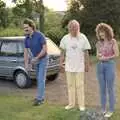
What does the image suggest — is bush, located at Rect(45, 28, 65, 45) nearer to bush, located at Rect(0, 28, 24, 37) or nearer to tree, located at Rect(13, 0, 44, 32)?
bush, located at Rect(0, 28, 24, 37)

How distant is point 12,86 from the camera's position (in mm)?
14555

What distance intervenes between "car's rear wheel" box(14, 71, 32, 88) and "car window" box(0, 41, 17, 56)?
0.68 metres

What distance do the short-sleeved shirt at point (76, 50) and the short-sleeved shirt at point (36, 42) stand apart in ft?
2.73

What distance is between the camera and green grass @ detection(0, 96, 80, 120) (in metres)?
9.34

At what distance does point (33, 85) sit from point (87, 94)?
2403 millimetres

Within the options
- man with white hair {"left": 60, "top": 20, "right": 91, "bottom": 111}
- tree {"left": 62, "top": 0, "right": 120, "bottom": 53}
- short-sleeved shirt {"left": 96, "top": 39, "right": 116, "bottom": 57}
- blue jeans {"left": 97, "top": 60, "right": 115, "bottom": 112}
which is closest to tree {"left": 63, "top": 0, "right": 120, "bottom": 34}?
tree {"left": 62, "top": 0, "right": 120, "bottom": 53}

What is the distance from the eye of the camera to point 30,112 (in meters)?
9.89

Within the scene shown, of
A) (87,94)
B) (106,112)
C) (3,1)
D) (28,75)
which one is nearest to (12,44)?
(28,75)

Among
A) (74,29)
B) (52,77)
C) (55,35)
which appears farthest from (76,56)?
(55,35)

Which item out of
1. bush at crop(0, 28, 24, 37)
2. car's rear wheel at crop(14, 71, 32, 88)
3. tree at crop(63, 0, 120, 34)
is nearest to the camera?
car's rear wheel at crop(14, 71, 32, 88)

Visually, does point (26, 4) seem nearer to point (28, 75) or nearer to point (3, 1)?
point (3, 1)

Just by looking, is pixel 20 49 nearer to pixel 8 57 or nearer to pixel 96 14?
pixel 8 57

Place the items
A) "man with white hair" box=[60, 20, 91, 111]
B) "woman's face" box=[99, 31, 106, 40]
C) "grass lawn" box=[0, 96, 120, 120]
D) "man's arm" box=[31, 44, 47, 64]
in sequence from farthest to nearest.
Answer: "man's arm" box=[31, 44, 47, 64] → "man with white hair" box=[60, 20, 91, 111] → "grass lawn" box=[0, 96, 120, 120] → "woman's face" box=[99, 31, 106, 40]

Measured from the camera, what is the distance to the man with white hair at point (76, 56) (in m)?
9.55
